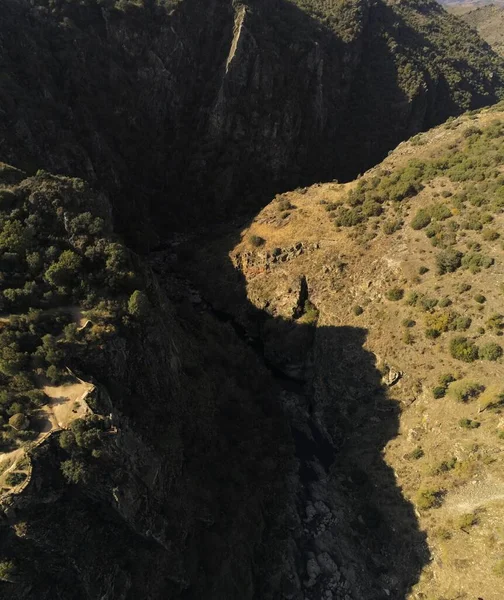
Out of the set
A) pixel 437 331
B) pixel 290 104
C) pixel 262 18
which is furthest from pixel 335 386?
pixel 262 18

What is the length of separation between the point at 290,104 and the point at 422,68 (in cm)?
4355

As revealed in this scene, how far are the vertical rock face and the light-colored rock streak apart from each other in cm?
38

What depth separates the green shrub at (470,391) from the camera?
46.3 meters

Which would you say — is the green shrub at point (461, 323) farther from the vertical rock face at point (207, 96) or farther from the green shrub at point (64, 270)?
the vertical rock face at point (207, 96)

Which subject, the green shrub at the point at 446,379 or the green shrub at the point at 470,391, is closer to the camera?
the green shrub at the point at 470,391

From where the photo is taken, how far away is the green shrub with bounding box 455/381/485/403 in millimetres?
46281

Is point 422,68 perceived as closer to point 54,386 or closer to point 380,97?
point 380,97

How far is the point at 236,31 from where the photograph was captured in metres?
89.2

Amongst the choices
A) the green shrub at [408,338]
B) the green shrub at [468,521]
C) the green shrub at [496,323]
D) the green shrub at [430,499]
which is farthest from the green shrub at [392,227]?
the green shrub at [468,521]

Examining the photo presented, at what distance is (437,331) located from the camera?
51.6m

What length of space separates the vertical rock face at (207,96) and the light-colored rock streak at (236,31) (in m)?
0.38

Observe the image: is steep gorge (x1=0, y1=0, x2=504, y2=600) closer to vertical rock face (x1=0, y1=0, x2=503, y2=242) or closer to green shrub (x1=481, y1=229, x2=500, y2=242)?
vertical rock face (x1=0, y1=0, x2=503, y2=242)

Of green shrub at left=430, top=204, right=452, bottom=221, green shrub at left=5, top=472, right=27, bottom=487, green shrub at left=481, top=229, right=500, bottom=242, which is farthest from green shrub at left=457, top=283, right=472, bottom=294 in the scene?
green shrub at left=5, top=472, right=27, bottom=487

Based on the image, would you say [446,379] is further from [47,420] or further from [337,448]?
[47,420]
